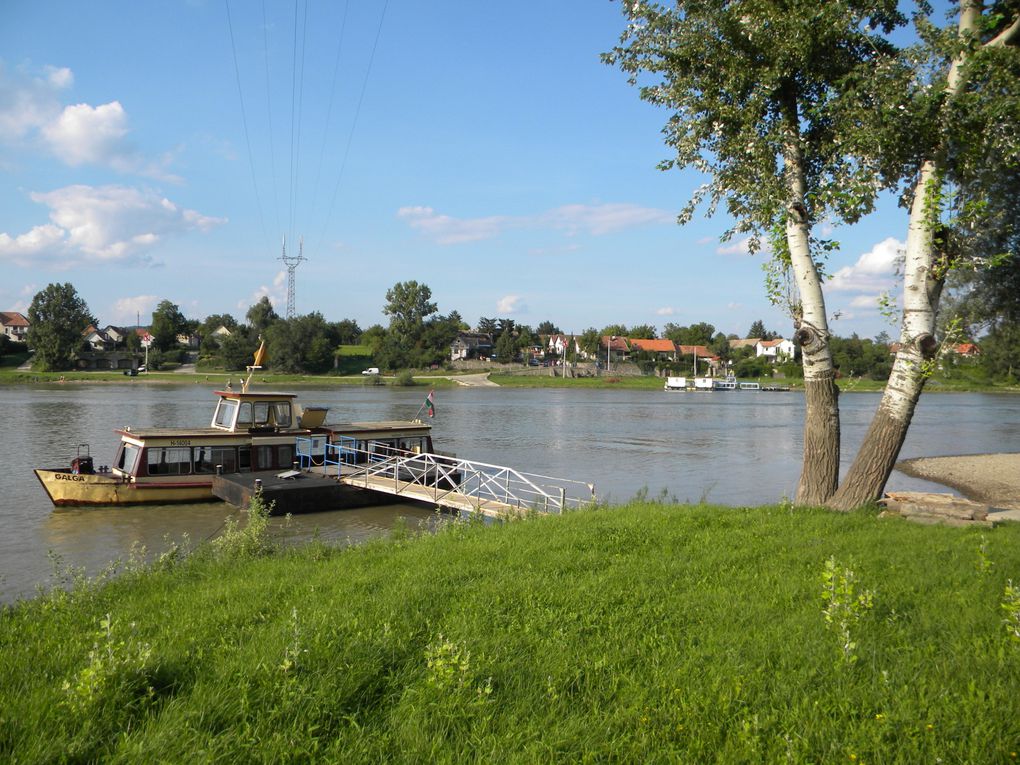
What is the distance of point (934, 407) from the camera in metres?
86.3

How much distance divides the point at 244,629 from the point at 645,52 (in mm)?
12714

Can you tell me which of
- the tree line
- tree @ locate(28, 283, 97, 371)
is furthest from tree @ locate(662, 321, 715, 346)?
tree @ locate(28, 283, 97, 371)

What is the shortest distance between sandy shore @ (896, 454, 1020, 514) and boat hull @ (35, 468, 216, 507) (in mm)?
26232

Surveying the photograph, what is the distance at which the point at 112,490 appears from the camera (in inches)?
881

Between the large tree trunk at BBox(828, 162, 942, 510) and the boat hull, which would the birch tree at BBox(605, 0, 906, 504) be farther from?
the boat hull

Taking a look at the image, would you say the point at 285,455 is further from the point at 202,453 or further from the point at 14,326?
the point at 14,326

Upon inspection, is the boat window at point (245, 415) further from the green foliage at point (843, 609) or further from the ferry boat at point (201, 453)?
the green foliage at point (843, 609)

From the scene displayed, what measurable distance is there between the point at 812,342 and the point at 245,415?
19265mm

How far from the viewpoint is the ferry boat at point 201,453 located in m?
22.2

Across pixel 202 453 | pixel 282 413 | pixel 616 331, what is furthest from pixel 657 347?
pixel 202 453

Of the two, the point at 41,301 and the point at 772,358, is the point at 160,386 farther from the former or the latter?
the point at 772,358

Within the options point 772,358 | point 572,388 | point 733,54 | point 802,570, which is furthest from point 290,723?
point 772,358

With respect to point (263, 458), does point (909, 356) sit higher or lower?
higher

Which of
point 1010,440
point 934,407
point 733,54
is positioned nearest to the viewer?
point 733,54
